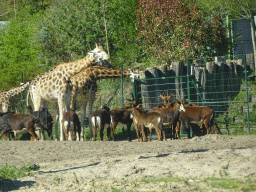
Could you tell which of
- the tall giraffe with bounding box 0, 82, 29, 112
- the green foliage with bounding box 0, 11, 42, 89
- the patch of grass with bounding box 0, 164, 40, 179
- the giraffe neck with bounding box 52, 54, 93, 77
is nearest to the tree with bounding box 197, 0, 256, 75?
the giraffe neck with bounding box 52, 54, 93, 77

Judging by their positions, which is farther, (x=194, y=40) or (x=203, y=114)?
(x=194, y=40)

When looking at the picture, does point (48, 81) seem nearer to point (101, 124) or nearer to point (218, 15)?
point (101, 124)

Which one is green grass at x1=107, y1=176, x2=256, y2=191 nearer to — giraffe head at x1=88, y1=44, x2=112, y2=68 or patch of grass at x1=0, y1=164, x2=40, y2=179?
patch of grass at x1=0, y1=164, x2=40, y2=179

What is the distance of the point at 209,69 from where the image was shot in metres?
15.3

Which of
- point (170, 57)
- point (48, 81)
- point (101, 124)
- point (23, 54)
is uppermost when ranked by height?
point (23, 54)

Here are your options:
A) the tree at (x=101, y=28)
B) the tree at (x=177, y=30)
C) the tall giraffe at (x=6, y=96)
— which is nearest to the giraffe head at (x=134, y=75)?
the tree at (x=177, y=30)

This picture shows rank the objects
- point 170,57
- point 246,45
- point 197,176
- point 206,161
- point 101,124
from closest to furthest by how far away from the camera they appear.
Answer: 1. point 197,176
2. point 206,161
3. point 101,124
4. point 170,57
5. point 246,45

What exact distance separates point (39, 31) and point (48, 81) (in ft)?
35.4

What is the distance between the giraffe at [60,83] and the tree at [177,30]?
3.51 metres

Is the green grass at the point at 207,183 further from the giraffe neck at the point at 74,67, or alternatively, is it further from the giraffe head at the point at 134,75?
the giraffe neck at the point at 74,67

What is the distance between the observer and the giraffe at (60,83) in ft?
46.7

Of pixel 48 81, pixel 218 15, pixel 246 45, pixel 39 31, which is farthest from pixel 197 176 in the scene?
pixel 39 31

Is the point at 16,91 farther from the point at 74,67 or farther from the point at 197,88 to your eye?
the point at 197,88

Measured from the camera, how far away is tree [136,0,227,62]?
17750 mm
